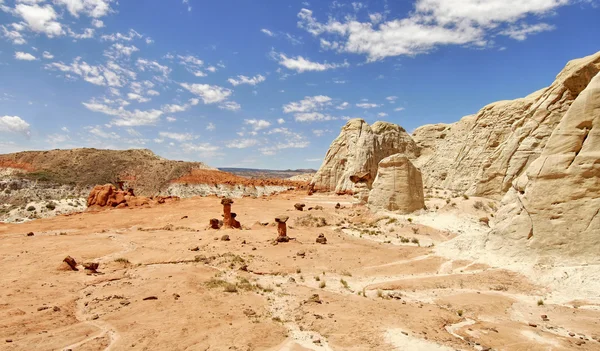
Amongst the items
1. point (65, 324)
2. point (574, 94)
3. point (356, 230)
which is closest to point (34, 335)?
point (65, 324)

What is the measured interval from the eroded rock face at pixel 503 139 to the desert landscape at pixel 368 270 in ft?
0.48

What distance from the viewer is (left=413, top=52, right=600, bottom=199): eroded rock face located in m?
20.7

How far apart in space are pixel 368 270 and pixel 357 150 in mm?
31246

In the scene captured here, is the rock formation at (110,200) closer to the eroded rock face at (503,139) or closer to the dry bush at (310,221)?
the dry bush at (310,221)

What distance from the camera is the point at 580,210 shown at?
1141 centimetres

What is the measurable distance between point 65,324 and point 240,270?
611cm

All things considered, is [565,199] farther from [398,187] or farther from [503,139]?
[503,139]

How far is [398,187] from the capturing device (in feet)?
76.1

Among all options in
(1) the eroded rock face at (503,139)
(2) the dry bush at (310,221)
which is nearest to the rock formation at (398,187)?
(2) the dry bush at (310,221)

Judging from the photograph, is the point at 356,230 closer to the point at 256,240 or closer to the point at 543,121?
the point at 256,240

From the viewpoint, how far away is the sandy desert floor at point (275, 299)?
7465mm

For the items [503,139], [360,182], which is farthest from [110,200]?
[503,139]

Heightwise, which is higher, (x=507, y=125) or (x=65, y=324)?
(x=507, y=125)

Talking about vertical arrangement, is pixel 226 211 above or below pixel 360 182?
below
